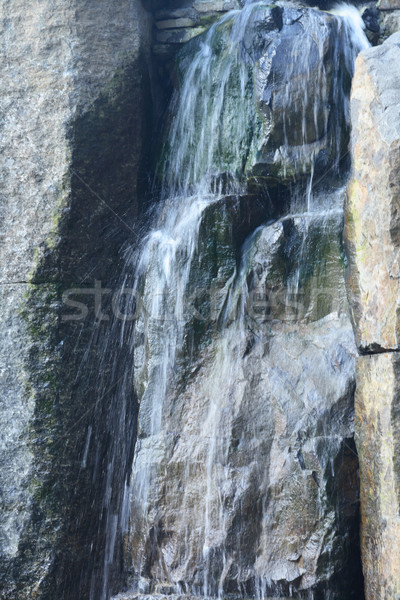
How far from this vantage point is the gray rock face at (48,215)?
126 inches

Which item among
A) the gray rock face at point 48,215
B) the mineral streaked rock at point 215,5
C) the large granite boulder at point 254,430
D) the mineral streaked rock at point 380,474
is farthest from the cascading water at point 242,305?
the gray rock face at point 48,215

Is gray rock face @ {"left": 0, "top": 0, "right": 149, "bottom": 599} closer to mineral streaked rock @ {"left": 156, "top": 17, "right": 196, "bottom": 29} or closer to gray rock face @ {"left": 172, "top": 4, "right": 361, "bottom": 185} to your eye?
mineral streaked rock @ {"left": 156, "top": 17, "right": 196, "bottom": 29}

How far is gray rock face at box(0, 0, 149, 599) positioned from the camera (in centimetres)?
321

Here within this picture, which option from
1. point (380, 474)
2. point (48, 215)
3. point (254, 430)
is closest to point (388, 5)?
point (48, 215)

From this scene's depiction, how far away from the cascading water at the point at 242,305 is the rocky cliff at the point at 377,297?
0.60 ft

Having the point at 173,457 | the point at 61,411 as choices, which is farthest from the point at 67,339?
the point at 173,457

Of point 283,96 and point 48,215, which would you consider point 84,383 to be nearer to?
point 48,215

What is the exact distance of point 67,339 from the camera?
343 cm

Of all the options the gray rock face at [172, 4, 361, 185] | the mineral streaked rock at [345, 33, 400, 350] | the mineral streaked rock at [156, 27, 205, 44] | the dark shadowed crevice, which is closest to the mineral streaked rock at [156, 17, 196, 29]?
the mineral streaked rock at [156, 27, 205, 44]

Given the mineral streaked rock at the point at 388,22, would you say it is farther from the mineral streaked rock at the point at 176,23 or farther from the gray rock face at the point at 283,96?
the mineral streaked rock at the point at 176,23

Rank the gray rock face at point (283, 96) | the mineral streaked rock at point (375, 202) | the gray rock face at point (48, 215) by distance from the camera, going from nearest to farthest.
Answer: the mineral streaked rock at point (375, 202), the gray rock face at point (48, 215), the gray rock face at point (283, 96)

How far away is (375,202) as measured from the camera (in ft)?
9.69

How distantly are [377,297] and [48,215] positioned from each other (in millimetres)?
1904

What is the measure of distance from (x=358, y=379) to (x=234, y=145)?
5.87ft
